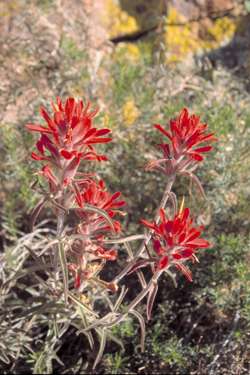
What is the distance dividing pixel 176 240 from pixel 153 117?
4.21 ft

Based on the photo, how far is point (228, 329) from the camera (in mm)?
2154

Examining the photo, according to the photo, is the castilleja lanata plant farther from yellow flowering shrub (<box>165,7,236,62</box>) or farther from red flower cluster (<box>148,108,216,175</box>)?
yellow flowering shrub (<box>165,7,236,62</box>)

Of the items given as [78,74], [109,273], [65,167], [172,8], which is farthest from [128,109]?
[65,167]

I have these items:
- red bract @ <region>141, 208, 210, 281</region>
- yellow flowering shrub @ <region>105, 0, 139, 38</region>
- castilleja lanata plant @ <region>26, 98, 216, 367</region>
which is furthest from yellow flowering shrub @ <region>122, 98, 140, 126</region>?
red bract @ <region>141, 208, 210, 281</region>

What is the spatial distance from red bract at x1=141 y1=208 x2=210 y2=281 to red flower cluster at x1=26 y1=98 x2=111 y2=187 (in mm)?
275

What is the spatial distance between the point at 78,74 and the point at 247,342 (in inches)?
63.3

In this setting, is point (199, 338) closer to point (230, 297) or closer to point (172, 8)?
point (230, 297)

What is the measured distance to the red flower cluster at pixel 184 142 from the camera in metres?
1.61

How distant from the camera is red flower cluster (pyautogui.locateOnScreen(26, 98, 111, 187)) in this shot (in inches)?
57.6

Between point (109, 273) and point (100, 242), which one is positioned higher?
point (100, 242)

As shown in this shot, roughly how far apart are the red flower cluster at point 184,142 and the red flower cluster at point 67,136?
9.5 inches

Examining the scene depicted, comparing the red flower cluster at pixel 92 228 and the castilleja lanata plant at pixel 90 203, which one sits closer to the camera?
the castilleja lanata plant at pixel 90 203

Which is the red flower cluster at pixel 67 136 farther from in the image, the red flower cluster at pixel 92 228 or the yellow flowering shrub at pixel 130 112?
the yellow flowering shrub at pixel 130 112

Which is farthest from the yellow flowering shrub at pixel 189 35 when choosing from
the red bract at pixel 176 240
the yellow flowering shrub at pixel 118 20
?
the red bract at pixel 176 240
